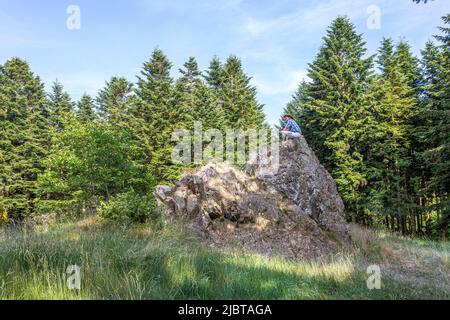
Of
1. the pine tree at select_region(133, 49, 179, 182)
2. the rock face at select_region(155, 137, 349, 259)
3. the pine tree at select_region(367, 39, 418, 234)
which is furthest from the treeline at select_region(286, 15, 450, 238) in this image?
the pine tree at select_region(133, 49, 179, 182)

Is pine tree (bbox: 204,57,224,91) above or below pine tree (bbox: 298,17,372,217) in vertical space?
above

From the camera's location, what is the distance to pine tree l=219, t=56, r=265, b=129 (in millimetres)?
29578

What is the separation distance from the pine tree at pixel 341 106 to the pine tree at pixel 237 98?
6.88 metres

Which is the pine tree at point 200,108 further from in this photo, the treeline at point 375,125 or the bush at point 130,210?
the bush at point 130,210

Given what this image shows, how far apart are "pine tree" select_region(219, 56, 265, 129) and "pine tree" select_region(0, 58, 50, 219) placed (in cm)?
1754

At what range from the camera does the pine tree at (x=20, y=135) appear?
82.4 feet

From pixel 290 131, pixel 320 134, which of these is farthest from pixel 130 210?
pixel 320 134

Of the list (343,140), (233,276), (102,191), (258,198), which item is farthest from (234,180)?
(343,140)

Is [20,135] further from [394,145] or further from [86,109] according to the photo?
[394,145]

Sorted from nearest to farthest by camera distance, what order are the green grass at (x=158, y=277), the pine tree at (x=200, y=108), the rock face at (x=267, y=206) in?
1. the green grass at (x=158, y=277)
2. the rock face at (x=267, y=206)
3. the pine tree at (x=200, y=108)

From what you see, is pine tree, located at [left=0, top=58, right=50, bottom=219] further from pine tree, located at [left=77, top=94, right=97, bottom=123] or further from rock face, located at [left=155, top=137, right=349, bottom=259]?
rock face, located at [left=155, top=137, right=349, bottom=259]

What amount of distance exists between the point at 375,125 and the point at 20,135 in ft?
97.1

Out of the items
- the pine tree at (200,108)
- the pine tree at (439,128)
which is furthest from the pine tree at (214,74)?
the pine tree at (439,128)
